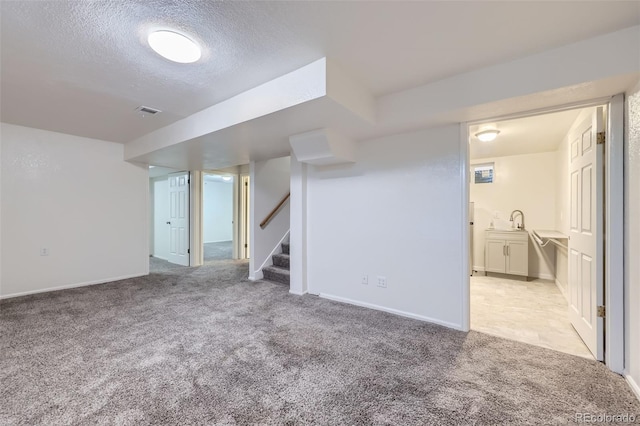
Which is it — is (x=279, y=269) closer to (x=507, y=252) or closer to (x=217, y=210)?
(x=507, y=252)

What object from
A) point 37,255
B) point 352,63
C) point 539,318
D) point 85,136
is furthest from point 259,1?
point 37,255

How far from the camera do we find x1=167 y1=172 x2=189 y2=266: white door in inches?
218

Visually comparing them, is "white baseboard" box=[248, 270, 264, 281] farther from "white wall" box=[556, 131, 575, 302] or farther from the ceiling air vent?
"white wall" box=[556, 131, 575, 302]

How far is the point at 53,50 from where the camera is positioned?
6.07 feet

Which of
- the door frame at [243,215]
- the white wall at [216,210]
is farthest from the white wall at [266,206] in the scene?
the white wall at [216,210]

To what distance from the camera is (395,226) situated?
9.63 ft

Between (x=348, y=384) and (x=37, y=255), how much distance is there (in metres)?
4.57

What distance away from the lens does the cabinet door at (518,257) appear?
4.31 m

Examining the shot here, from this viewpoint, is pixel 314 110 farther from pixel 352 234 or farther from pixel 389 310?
pixel 389 310

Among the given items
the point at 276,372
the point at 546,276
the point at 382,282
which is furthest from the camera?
the point at 546,276

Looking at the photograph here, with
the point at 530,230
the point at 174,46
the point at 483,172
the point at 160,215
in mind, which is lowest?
the point at 530,230

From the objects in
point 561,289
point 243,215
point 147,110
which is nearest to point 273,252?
point 243,215

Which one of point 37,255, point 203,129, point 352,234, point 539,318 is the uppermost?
point 203,129

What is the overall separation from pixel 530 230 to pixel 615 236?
10.4 ft
